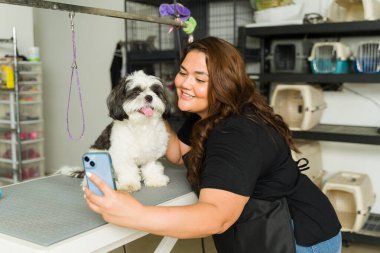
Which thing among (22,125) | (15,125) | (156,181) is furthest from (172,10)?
(22,125)

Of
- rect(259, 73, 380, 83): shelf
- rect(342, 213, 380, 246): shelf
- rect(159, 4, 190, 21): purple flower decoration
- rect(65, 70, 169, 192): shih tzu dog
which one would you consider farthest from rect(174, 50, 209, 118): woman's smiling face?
rect(342, 213, 380, 246): shelf

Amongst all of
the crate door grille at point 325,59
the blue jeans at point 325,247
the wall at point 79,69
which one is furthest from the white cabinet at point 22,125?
the blue jeans at point 325,247

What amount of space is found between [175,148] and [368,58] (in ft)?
5.45

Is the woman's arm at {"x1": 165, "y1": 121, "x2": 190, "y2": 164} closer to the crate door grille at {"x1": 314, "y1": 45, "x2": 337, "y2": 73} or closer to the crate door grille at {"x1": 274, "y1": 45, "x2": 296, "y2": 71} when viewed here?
the crate door grille at {"x1": 314, "y1": 45, "x2": 337, "y2": 73}

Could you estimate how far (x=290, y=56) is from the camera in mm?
3172

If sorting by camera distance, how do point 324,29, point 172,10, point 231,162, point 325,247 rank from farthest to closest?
point 324,29, point 172,10, point 325,247, point 231,162

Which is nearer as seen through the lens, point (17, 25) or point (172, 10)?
point (172, 10)

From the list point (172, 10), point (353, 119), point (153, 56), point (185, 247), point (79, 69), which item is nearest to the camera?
point (172, 10)

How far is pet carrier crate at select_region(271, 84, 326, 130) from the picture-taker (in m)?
2.84

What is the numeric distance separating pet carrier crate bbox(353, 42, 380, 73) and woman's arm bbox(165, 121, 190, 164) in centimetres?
157

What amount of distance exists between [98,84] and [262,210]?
356 centimetres

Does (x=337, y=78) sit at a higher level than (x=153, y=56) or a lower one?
lower

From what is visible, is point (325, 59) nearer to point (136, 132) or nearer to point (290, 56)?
point (290, 56)

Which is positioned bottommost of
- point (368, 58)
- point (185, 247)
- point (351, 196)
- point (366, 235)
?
point (185, 247)
